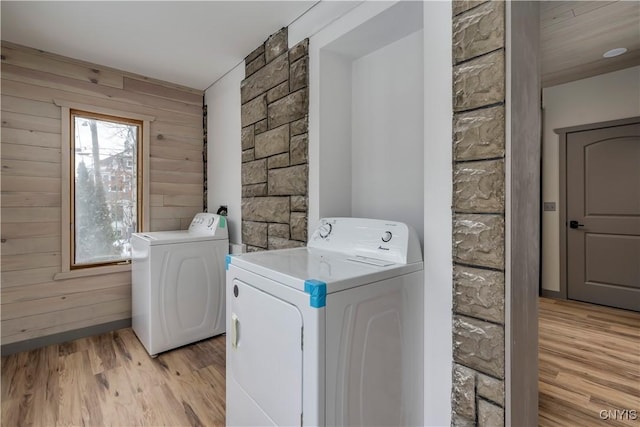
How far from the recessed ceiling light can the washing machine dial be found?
3193 mm

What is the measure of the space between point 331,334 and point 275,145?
5.01ft

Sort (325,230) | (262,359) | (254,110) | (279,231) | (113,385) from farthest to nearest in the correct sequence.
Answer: (254,110) < (279,231) < (113,385) < (325,230) < (262,359)

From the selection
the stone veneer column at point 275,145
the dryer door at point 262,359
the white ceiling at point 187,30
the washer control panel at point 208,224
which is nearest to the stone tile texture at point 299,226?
the stone veneer column at point 275,145

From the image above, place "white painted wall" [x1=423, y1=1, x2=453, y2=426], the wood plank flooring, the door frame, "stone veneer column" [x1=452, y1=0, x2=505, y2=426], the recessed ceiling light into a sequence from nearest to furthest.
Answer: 1. "stone veneer column" [x1=452, y1=0, x2=505, y2=426]
2. "white painted wall" [x1=423, y1=1, x2=453, y2=426]
3. the wood plank flooring
4. the recessed ceiling light
5. the door frame

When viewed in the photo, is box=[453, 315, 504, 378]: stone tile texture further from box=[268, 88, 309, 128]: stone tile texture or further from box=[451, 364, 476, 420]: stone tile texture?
box=[268, 88, 309, 128]: stone tile texture

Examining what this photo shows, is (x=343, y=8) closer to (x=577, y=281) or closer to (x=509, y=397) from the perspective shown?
(x=509, y=397)

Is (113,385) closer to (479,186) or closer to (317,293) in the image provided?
(317,293)

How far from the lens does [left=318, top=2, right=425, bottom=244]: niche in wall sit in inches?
68.9

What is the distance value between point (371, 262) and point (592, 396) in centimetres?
174

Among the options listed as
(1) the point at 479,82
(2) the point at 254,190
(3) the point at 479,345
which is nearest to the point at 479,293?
(3) the point at 479,345

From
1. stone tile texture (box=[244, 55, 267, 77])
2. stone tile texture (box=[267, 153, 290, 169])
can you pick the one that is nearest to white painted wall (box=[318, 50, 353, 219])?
stone tile texture (box=[267, 153, 290, 169])

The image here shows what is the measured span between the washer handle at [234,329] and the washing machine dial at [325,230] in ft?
2.07

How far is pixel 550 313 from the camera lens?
325 cm

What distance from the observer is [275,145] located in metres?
2.25
